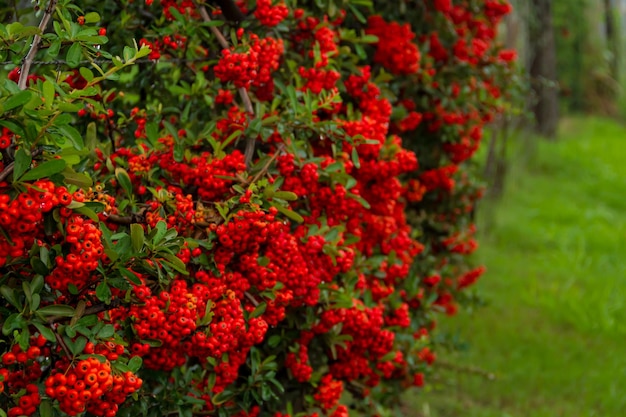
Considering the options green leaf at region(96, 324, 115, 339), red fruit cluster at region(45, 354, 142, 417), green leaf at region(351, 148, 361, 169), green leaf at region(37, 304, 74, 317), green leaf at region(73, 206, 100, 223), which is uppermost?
green leaf at region(73, 206, 100, 223)

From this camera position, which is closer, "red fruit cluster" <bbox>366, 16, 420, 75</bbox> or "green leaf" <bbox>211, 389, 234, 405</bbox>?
"green leaf" <bbox>211, 389, 234, 405</bbox>

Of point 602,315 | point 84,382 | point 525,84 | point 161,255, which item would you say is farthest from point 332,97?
point 602,315

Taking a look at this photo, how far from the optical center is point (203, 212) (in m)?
2.29

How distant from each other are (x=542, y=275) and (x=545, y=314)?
1079 millimetres

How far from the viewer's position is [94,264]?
1.79 meters

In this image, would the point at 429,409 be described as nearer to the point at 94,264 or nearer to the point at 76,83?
the point at 76,83

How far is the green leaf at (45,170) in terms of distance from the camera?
5.54ft

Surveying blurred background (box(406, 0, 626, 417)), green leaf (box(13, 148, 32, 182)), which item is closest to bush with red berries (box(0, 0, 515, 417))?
green leaf (box(13, 148, 32, 182))

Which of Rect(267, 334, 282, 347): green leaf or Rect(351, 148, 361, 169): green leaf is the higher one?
Rect(351, 148, 361, 169): green leaf

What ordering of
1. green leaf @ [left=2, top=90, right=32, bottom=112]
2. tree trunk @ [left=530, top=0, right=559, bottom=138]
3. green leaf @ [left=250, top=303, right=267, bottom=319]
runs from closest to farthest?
green leaf @ [left=2, top=90, right=32, bottom=112] < green leaf @ [left=250, top=303, right=267, bottom=319] < tree trunk @ [left=530, top=0, right=559, bottom=138]

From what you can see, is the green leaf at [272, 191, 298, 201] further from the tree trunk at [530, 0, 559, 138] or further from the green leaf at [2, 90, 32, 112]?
the tree trunk at [530, 0, 559, 138]

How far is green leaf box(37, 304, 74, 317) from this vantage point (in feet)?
5.99

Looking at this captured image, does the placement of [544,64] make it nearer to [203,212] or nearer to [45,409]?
[203,212]

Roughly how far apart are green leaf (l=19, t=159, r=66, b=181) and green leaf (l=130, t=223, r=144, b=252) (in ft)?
0.80
